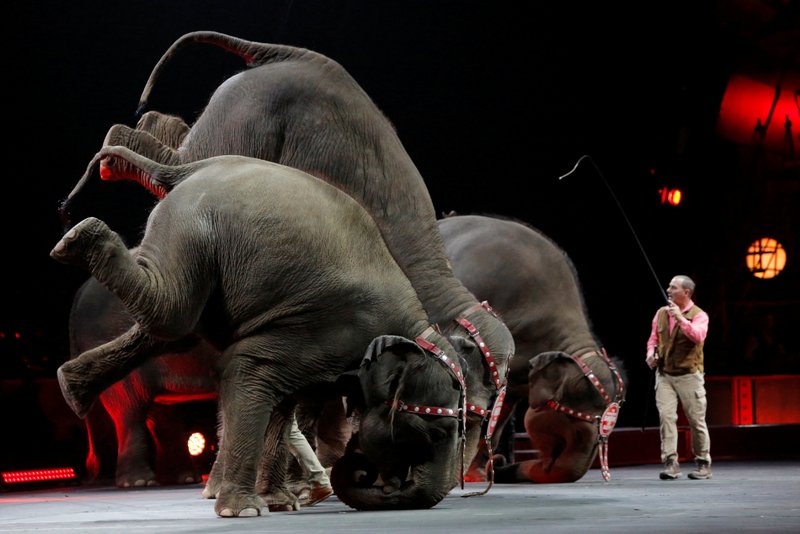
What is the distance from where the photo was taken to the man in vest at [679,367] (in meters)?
7.05

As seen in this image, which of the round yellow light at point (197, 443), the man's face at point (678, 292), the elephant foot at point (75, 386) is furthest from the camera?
the round yellow light at point (197, 443)

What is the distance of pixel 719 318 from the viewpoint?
12.1 metres

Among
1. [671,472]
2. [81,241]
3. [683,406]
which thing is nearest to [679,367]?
[683,406]

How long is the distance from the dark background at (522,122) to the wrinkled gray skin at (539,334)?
2.08ft

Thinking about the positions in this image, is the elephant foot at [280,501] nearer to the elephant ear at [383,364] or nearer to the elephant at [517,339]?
the elephant ear at [383,364]

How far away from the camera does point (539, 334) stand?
7.11m

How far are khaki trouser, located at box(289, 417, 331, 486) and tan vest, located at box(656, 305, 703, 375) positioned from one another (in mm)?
2842

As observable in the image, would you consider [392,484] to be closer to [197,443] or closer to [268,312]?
[268,312]

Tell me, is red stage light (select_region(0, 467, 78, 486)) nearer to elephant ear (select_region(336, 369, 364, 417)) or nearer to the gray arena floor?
the gray arena floor

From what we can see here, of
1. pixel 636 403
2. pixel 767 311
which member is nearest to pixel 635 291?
pixel 636 403

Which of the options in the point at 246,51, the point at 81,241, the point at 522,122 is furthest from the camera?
the point at 522,122

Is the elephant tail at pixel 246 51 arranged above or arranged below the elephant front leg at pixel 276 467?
above

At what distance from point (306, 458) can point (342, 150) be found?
1239 millimetres

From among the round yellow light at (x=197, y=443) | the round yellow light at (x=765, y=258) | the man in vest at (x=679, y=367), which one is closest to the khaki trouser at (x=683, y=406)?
the man in vest at (x=679, y=367)
